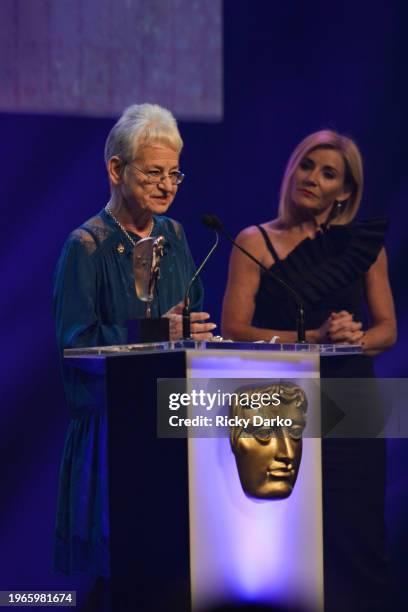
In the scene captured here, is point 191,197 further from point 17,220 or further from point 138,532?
point 138,532

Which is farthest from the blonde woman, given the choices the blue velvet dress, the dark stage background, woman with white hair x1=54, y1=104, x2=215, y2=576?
the blue velvet dress

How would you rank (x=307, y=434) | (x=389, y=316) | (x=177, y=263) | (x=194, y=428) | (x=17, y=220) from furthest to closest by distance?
(x=389, y=316) → (x=17, y=220) → (x=177, y=263) → (x=307, y=434) → (x=194, y=428)

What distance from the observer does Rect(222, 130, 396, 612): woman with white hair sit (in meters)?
4.81

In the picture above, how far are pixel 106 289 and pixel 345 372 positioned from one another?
4.55 feet

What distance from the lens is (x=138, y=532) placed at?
10.8 feet

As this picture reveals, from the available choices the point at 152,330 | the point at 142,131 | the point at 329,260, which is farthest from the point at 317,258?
the point at 152,330

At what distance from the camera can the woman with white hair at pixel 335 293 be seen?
481 cm

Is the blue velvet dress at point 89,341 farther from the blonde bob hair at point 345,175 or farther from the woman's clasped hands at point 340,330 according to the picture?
the blonde bob hair at point 345,175

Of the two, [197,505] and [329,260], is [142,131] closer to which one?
[329,260]

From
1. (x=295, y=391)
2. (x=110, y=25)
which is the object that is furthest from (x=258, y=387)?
(x=110, y=25)

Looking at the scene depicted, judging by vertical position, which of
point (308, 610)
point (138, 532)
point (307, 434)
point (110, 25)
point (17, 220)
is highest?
point (110, 25)

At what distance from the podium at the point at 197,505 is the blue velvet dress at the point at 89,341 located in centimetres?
34

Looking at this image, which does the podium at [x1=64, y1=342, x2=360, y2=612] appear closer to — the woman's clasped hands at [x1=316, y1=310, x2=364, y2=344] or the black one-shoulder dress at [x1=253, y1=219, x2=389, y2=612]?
the woman's clasped hands at [x1=316, y1=310, x2=364, y2=344]

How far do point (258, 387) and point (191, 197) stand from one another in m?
1.85
